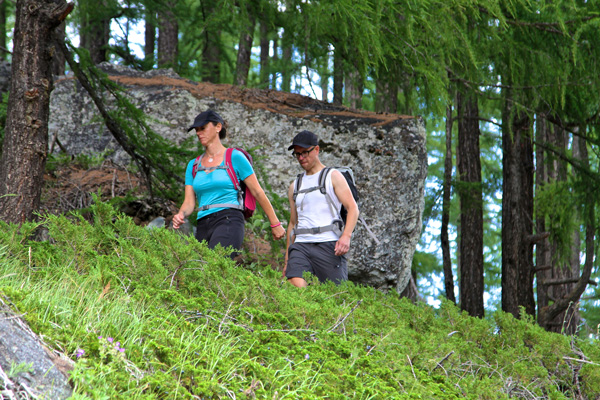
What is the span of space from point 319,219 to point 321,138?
314cm

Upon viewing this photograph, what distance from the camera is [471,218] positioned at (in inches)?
440

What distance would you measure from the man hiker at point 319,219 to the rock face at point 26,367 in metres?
2.75

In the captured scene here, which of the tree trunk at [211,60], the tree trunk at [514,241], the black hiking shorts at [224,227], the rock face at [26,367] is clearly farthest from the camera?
the tree trunk at [211,60]

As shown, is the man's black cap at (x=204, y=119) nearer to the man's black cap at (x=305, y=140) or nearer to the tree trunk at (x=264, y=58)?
the man's black cap at (x=305, y=140)

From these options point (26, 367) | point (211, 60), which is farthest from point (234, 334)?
point (211, 60)

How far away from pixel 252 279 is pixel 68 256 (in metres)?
1.28

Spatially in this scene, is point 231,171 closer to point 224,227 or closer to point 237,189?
point 237,189

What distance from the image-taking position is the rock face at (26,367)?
6.81 ft

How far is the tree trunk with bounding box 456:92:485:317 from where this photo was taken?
1103 centimetres

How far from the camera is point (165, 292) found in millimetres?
3242

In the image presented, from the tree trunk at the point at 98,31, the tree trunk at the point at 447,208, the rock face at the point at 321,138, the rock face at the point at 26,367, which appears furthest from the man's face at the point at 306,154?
the tree trunk at the point at 98,31

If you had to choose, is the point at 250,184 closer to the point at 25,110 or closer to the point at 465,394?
the point at 25,110

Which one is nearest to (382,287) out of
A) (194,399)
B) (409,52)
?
(409,52)

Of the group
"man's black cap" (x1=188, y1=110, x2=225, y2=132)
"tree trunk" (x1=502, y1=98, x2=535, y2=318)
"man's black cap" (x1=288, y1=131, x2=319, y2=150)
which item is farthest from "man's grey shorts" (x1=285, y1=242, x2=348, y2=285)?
"tree trunk" (x1=502, y1=98, x2=535, y2=318)
